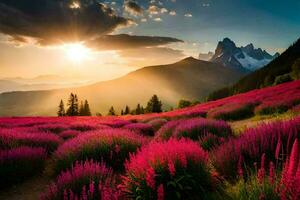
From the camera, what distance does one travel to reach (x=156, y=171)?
182 inches

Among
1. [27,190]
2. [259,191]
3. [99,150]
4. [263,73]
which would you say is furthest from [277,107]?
[263,73]

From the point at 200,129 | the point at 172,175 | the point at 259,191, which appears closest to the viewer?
the point at 259,191

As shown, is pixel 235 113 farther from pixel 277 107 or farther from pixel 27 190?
pixel 27 190

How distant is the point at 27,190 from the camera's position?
7.29m

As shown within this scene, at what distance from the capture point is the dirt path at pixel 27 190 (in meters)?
6.84

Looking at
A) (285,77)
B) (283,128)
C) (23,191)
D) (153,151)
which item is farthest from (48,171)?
(285,77)

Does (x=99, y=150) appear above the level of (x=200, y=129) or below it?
below

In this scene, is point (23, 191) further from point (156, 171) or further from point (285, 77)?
point (285, 77)

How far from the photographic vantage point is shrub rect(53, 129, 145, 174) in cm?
799

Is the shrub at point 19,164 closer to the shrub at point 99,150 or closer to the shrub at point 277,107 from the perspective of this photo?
the shrub at point 99,150

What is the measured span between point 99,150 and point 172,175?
13.7 ft

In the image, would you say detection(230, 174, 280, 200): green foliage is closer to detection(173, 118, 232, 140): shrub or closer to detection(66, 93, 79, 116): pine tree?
detection(173, 118, 232, 140): shrub

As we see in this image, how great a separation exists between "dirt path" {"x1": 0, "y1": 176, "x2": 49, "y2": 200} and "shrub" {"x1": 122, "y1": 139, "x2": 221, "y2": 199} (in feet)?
9.74

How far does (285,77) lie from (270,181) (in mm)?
64448
